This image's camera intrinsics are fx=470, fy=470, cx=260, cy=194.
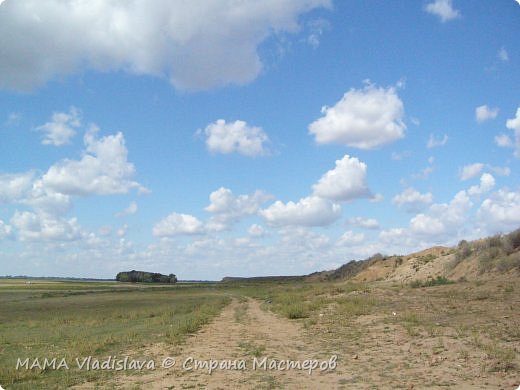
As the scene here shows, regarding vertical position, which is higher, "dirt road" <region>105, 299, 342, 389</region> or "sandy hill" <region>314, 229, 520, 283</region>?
"sandy hill" <region>314, 229, 520, 283</region>

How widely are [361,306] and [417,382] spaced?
14.6 meters

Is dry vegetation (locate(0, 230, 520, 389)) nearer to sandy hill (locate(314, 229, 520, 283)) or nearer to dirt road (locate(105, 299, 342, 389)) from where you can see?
dirt road (locate(105, 299, 342, 389))

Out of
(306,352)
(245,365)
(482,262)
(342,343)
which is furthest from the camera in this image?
(482,262)

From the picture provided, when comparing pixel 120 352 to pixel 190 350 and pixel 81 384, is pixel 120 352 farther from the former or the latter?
pixel 81 384

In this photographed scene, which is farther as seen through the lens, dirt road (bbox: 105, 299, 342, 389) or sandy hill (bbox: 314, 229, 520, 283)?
sandy hill (bbox: 314, 229, 520, 283)

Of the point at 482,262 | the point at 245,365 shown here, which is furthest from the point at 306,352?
the point at 482,262

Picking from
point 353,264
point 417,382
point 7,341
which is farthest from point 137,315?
point 353,264

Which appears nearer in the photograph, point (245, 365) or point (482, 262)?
point (245, 365)

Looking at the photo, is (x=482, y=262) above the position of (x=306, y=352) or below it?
above

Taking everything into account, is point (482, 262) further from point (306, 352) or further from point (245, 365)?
point (245, 365)

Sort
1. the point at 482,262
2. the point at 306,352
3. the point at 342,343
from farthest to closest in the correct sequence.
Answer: the point at 482,262
the point at 342,343
the point at 306,352

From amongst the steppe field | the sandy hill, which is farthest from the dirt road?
the sandy hill

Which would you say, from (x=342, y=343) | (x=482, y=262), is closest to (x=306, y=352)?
(x=342, y=343)

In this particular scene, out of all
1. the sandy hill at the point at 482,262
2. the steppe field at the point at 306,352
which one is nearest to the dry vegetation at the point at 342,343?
the steppe field at the point at 306,352
